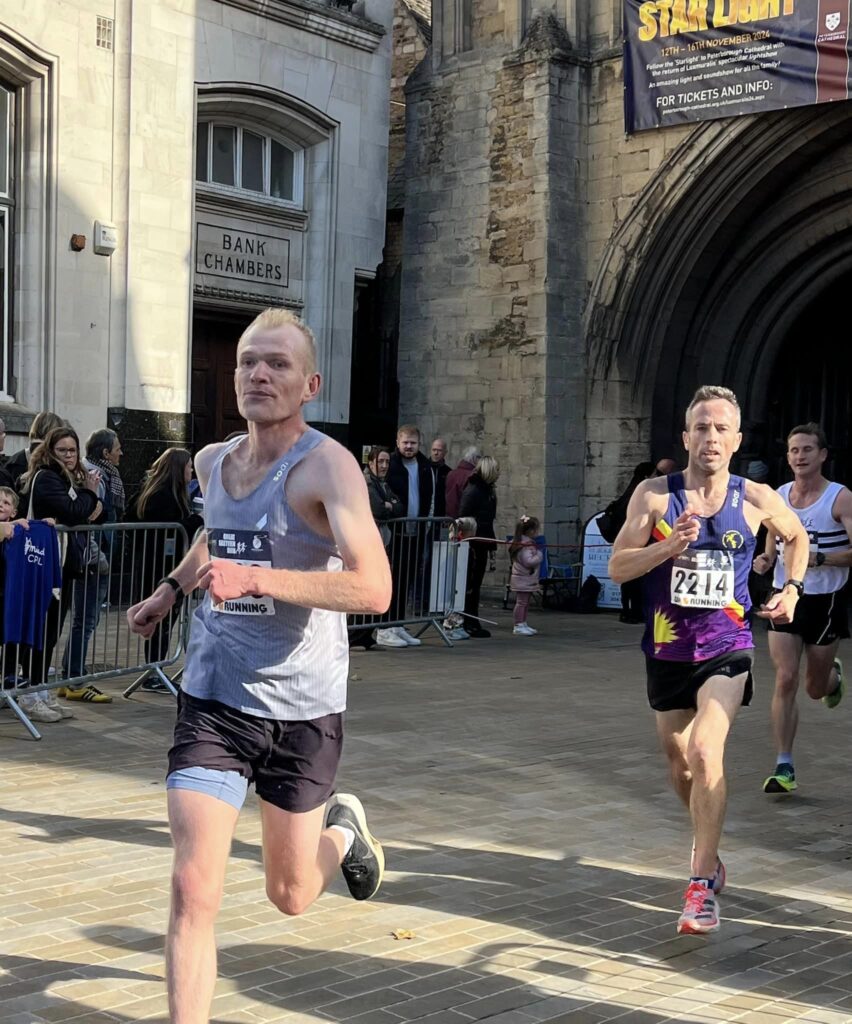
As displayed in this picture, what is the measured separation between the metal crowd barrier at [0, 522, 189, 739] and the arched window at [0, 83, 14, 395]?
448 cm

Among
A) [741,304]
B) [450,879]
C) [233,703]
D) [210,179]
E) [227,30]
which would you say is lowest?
[450,879]

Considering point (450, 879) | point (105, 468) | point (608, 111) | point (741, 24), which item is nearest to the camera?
point (450, 879)

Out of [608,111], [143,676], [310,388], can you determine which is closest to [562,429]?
[608,111]

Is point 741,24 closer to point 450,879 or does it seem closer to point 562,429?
point 562,429

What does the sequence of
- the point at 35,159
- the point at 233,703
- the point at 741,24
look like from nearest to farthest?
the point at 233,703
the point at 35,159
the point at 741,24

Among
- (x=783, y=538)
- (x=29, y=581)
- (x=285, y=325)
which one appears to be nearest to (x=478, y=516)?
(x=29, y=581)

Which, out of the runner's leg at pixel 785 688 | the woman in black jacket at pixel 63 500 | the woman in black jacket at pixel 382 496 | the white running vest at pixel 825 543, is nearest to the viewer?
the runner's leg at pixel 785 688

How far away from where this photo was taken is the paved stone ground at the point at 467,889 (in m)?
A: 4.36

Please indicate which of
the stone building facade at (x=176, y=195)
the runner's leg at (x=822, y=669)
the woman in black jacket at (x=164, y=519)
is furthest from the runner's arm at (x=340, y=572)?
the stone building facade at (x=176, y=195)

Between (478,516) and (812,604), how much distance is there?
22.4 ft

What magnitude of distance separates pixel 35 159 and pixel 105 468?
456cm

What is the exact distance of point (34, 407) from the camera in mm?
14273

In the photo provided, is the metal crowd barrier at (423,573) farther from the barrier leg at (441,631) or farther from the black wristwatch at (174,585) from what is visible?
the black wristwatch at (174,585)

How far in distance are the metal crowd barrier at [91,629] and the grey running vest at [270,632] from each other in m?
4.81
